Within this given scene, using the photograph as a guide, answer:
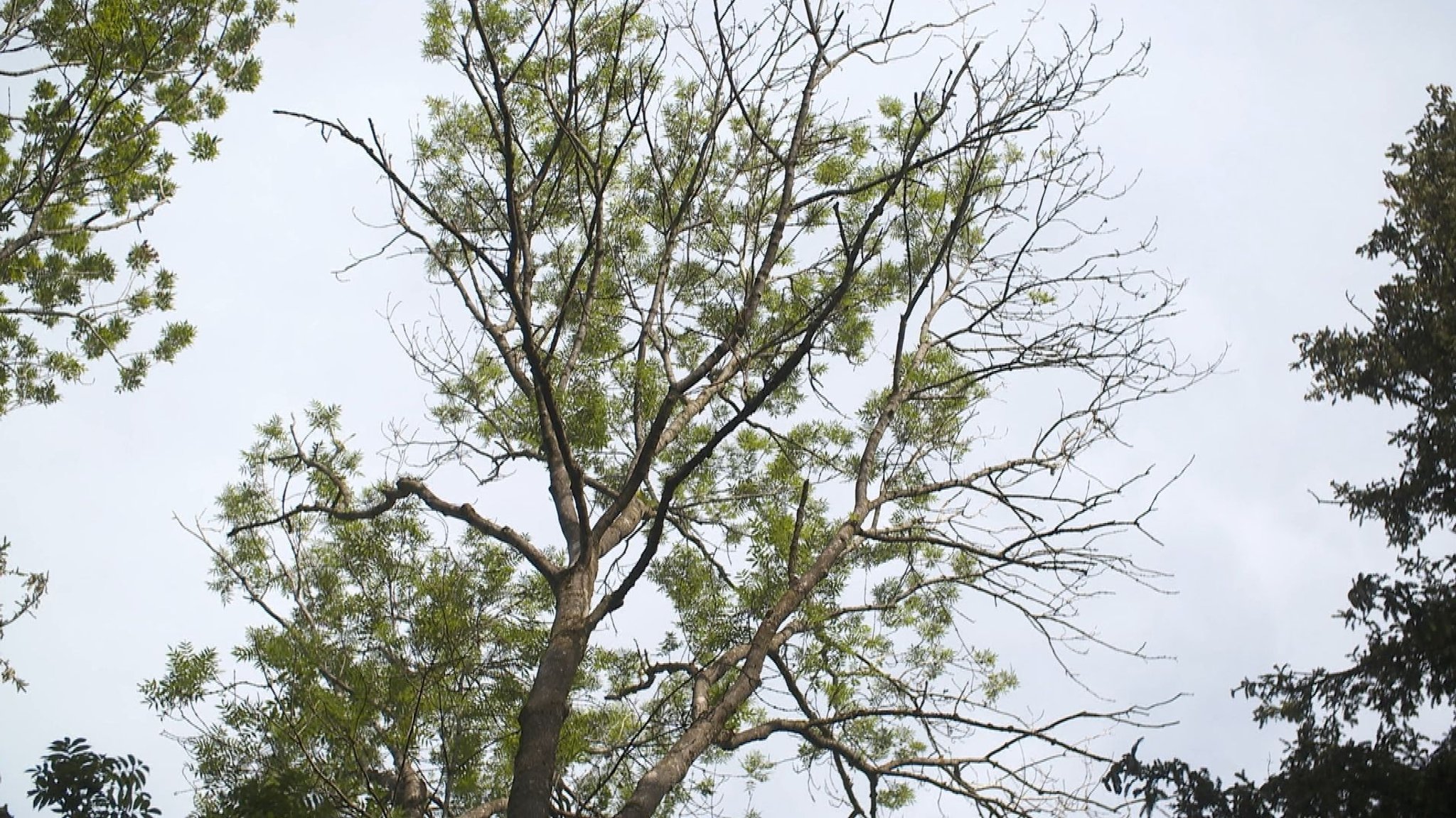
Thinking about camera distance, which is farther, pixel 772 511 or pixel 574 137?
pixel 772 511

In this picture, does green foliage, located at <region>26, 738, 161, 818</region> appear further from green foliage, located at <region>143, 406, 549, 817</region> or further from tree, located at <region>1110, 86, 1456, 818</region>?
tree, located at <region>1110, 86, 1456, 818</region>

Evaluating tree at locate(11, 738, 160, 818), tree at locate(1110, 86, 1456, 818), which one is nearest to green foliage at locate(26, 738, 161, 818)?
tree at locate(11, 738, 160, 818)

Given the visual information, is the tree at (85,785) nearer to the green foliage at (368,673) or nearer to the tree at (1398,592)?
the green foliage at (368,673)

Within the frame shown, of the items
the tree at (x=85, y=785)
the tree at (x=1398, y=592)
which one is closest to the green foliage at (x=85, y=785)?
the tree at (x=85, y=785)

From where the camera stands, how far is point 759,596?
6.54 metres

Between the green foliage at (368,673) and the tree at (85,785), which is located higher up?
the green foliage at (368,673)

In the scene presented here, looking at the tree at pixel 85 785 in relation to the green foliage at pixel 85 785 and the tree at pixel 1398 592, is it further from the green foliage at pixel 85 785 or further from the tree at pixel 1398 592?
the tree at pixel 1398 592

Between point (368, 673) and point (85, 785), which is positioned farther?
point (368, 673)

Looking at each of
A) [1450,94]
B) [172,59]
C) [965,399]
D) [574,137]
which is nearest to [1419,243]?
[1450,94]

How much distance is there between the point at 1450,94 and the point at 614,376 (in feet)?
18.2

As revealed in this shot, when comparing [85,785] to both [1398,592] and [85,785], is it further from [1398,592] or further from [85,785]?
[1398,592]

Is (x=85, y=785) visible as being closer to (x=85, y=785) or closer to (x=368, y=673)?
(x=85, y=785)

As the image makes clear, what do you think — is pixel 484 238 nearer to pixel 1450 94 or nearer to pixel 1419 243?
pixel 1419 243

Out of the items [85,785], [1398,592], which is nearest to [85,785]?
[85,785]
